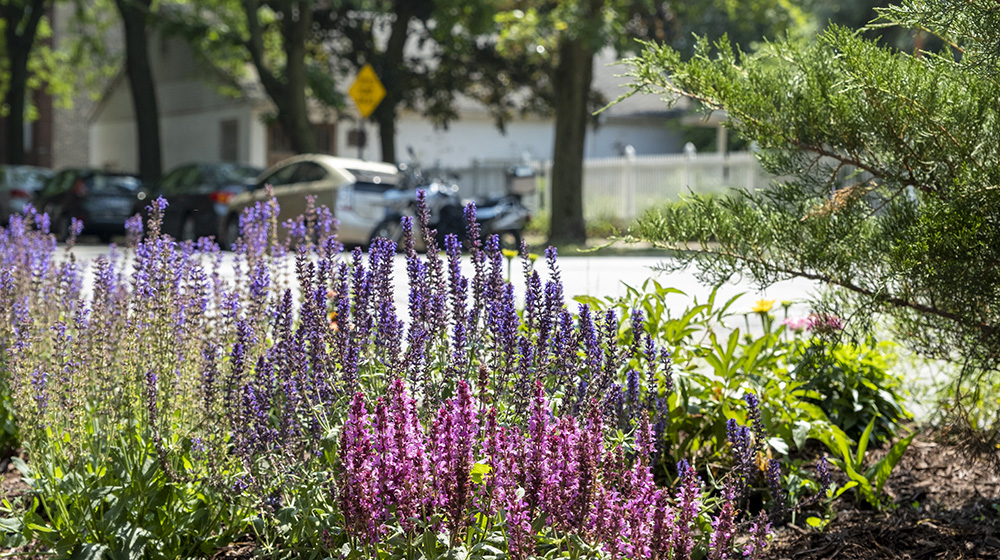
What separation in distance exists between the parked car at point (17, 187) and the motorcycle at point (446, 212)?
10313 mm

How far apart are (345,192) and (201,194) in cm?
443

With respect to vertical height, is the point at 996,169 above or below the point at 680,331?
above

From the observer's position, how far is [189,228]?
20516 millimetres

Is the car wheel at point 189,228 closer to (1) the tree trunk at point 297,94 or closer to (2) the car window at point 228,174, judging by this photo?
(2) the car window at point 228,174

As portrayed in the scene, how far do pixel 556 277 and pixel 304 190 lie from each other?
47.4ft

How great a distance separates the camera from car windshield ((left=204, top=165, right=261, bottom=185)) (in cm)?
2089

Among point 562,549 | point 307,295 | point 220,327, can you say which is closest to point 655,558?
point 562,549

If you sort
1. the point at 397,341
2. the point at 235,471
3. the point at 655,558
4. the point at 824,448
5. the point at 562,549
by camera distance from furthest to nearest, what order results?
the point at 824,448
the point at 235,471
the point at 397,341
the point at 562,549
the point at 655,558

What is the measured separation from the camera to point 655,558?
255 cm

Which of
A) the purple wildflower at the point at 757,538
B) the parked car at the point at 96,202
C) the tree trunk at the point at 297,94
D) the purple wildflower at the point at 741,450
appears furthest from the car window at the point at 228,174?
the purple wildflower at the point at 757,538

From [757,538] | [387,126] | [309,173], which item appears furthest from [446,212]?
[757,538]

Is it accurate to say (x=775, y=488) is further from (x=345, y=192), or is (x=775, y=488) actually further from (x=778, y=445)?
(x=345, y=192)

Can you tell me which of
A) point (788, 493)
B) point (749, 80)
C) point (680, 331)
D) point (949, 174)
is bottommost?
point (788, 493)

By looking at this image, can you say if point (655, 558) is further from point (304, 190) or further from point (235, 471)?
point (304, 190)
